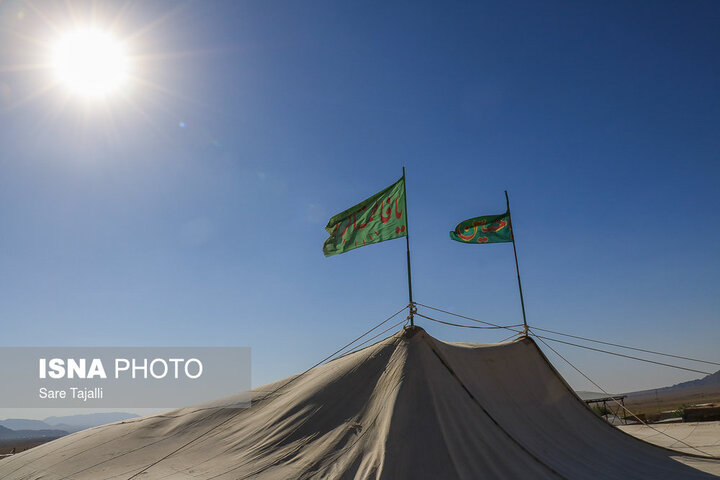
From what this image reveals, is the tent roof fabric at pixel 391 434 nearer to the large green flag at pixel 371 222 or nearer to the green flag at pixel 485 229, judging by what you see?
the large green flag at pixel 371 222

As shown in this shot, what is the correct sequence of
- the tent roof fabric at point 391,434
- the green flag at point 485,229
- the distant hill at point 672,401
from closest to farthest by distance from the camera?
the tent roof fabric at point 391,434 < the green flag at point 485,229 < the distant hill at point 672,401

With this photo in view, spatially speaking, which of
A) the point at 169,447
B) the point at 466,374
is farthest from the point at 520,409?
the point at 169,447

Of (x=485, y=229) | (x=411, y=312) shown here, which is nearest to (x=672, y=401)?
(x=485, y=229)

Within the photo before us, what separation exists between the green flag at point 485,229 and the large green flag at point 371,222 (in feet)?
11.0

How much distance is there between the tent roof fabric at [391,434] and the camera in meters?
5.59

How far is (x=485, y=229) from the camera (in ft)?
37.3

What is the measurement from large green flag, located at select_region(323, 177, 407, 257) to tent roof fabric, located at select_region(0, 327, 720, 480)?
212 centimetres

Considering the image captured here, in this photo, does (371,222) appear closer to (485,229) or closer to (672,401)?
(485,229)

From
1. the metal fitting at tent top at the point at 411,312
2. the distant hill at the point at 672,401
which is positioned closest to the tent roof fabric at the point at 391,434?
the metal fitting at tent top at the point at 411,312

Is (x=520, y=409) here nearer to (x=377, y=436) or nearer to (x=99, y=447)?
(x=377, y=436)

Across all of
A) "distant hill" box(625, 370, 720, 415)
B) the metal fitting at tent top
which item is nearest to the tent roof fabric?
the metal fitting at tent top

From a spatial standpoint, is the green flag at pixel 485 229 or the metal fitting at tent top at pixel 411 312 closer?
the metal fitting at tent top at pixel 411 312

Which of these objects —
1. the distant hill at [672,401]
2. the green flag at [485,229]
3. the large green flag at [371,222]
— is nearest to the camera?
the large green flag at [371,222]

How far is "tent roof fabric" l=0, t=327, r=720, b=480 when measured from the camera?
559cm
